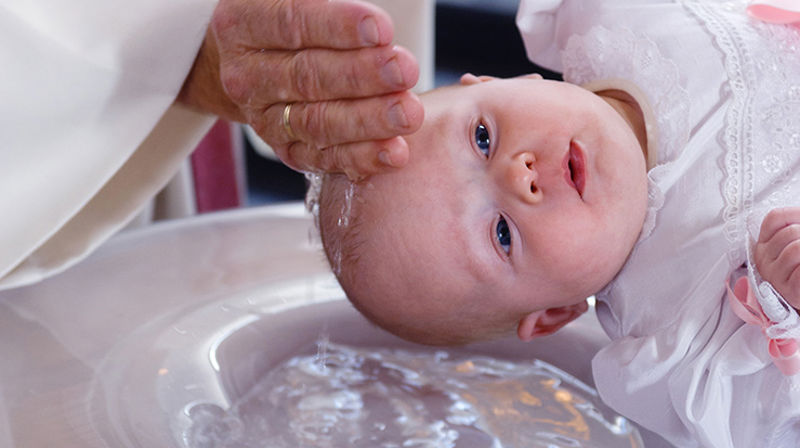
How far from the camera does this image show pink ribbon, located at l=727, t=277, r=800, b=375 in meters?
1.04

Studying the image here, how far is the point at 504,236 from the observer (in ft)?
3.76

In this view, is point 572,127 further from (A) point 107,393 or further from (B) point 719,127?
(A) point 107,393

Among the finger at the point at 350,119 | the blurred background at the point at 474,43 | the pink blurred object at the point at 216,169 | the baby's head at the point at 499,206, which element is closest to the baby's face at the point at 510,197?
the baby's head at the point at 499,206

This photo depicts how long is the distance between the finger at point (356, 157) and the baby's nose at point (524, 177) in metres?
0.12

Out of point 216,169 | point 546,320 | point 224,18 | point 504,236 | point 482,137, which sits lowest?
point 216,169

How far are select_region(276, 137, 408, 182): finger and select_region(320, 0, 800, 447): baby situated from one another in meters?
0.06

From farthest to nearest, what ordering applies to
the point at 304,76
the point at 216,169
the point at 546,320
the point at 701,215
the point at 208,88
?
the point at 216,169, the point at 208,88, the point at 546,320, the point at 701,215, the point at 304,76

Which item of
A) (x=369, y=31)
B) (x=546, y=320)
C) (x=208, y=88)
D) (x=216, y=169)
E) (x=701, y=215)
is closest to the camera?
(x=369, y=31)

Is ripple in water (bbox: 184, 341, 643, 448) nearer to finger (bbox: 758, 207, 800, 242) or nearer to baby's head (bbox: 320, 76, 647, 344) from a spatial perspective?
baby's head (bbox: 320, 76, 647, 344)

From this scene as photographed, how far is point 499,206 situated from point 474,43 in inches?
119

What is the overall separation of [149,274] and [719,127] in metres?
0.88

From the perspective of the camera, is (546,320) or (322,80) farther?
(546,320)

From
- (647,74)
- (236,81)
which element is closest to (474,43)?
(647,74)

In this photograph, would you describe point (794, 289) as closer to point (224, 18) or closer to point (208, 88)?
point (224, 18)
